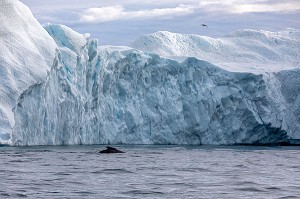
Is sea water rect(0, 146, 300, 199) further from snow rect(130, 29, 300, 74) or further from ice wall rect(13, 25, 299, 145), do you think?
snow rect(130, 29, 300, 74)

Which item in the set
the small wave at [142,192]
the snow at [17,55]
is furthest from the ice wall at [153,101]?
the small wave at [142,192]

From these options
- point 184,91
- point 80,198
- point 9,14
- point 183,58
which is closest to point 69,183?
point 80,198

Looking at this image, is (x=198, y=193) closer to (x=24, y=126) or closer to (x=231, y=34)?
(x=24, y=126)

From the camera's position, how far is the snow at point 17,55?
1276 inches

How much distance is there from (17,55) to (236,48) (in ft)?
91.7

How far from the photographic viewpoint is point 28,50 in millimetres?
35531

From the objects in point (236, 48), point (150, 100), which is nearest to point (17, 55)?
point (150, 100)

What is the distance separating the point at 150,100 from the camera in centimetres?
4444

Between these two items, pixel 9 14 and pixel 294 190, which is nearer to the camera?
pixel 294 190

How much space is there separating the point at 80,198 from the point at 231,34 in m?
49.9

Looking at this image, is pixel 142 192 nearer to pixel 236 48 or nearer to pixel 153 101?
pixel 153 101

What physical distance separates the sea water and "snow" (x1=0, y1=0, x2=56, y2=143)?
6.33m

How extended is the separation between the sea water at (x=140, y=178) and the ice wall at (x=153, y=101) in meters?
13.3

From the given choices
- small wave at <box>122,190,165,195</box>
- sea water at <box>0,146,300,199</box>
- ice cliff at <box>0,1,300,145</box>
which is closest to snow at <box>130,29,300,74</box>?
ice cliff at <box>0,1,300,145</box>
